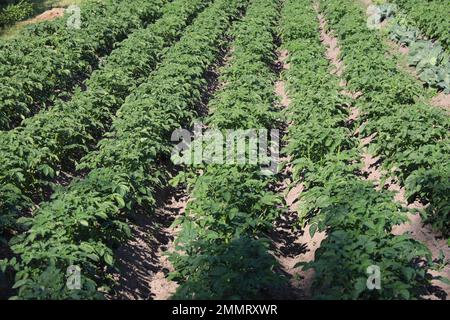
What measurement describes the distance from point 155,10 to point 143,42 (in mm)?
4485

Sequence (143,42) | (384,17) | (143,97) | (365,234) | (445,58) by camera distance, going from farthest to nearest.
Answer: (384,17) → (143,42) → (445,58) → (143,97) → (365,234)

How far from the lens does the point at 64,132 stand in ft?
22.4

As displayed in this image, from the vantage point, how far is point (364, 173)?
6.69m

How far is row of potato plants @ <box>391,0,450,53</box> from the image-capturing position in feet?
35.8

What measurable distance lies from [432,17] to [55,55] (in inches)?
342

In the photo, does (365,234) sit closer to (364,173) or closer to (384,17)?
(364,173)

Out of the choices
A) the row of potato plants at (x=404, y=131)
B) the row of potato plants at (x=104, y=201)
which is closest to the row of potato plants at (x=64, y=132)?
the row of potato plants at (x=104, y=201)

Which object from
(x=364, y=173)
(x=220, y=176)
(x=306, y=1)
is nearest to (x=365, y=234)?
(x=220, y=176)

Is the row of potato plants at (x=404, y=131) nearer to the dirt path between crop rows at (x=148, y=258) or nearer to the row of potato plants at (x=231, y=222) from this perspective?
the row of potato plants at (x=231, y=222)

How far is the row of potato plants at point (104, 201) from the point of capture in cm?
408

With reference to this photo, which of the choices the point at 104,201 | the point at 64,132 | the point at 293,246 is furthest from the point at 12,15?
the point at 293,246

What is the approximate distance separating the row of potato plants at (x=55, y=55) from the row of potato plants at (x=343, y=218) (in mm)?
4447

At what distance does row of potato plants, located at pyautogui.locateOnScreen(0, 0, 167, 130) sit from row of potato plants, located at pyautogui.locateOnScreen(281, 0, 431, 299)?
4447 millimetres

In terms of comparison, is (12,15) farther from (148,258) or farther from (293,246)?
(293,246)
